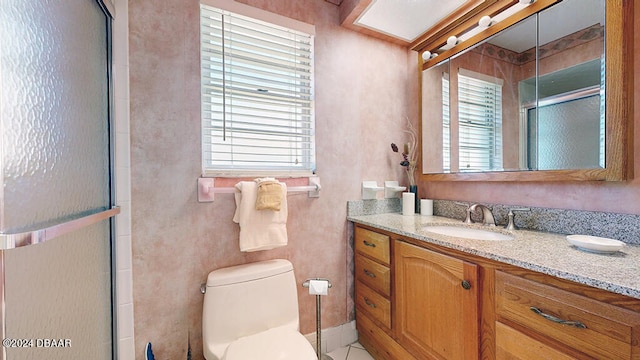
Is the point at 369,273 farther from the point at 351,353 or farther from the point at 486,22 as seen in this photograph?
the point at 486,22

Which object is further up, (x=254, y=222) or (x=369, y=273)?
(x=254, y=222)

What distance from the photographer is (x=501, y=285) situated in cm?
90

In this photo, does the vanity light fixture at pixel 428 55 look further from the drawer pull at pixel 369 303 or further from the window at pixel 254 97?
the drawer pull at pixel 369 303

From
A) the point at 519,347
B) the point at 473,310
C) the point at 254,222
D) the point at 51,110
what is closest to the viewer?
the point at 51,110

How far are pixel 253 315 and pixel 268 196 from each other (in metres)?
0.61

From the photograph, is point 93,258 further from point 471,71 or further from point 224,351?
point 471,71

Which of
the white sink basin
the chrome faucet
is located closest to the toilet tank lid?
the white sink basin

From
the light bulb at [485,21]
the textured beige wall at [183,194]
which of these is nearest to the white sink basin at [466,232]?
the textured beige wall at [183,194]

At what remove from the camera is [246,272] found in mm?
1292

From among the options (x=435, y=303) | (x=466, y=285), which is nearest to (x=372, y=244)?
(x=435, y=303)

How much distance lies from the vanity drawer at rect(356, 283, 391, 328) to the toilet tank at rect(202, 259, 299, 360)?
0.52m

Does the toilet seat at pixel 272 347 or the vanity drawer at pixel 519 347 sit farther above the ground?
the vanity drawer at pixel 519 347

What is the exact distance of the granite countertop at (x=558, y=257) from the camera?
2.17ft

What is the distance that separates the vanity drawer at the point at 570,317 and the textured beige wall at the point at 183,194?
1.03 metres
